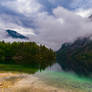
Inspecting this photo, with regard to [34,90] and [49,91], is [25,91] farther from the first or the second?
[49,91]

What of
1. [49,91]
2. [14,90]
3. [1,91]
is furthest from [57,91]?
[1,91]

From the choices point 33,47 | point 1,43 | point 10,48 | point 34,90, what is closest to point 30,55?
point 33,47

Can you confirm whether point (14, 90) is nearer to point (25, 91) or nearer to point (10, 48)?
point (25, 91)

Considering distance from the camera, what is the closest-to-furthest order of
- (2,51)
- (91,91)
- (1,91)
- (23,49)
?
1. (1,91)
2. (91,91)
3. (2,51)
4. (23,49)

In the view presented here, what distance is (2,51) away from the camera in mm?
169250

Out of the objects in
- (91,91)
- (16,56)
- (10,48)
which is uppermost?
(10,48)

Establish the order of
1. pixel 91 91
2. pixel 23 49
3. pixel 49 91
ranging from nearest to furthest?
pixel 49 91 < pixel 91 91 < pixel 23 49

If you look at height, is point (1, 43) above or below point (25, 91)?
above

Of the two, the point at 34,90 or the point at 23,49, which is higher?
the point at 23,49

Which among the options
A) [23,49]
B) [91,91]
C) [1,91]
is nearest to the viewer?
[1,91]

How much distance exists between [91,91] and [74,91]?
5073 mm

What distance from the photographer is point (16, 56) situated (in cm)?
17712

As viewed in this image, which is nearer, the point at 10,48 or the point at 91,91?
the point at 91,91

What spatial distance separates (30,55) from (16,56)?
2418 centimetres
